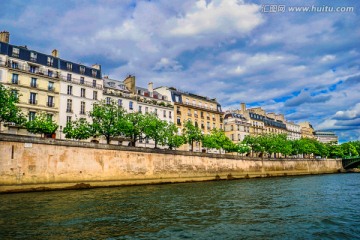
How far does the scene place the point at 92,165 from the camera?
32.4 meters

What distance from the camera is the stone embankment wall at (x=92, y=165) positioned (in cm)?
2669

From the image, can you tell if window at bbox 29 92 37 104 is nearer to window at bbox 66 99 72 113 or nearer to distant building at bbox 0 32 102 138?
distant building at bbox 0 32 102 138

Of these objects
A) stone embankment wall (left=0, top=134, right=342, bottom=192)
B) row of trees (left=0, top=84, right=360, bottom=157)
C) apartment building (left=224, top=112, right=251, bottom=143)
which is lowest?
stone embankment wall (left=0, top=134, right=342, bottom=192)

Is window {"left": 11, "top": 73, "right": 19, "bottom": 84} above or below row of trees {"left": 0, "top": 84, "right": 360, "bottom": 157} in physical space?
above

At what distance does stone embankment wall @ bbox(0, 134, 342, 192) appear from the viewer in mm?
26688

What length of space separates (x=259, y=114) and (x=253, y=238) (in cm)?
8296

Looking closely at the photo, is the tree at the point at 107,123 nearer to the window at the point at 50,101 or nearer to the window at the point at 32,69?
the window at the point at 50,101

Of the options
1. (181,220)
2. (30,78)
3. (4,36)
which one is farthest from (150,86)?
(181,220)

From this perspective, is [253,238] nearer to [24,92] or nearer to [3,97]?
[3,97]

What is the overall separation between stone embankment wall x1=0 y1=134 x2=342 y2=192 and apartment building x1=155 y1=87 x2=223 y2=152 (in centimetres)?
1615

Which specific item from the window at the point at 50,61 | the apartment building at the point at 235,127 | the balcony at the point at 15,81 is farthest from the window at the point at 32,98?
the apartment building at the point at 235,127

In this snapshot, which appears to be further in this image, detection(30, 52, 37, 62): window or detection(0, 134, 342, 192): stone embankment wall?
detection(30, 52, 37, 62): window

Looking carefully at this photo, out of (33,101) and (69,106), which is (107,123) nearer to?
(69,106)

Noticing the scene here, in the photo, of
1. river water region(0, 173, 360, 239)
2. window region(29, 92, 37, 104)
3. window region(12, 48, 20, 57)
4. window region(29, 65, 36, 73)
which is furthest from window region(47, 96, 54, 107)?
river water region(0, 173, 360, 239)
